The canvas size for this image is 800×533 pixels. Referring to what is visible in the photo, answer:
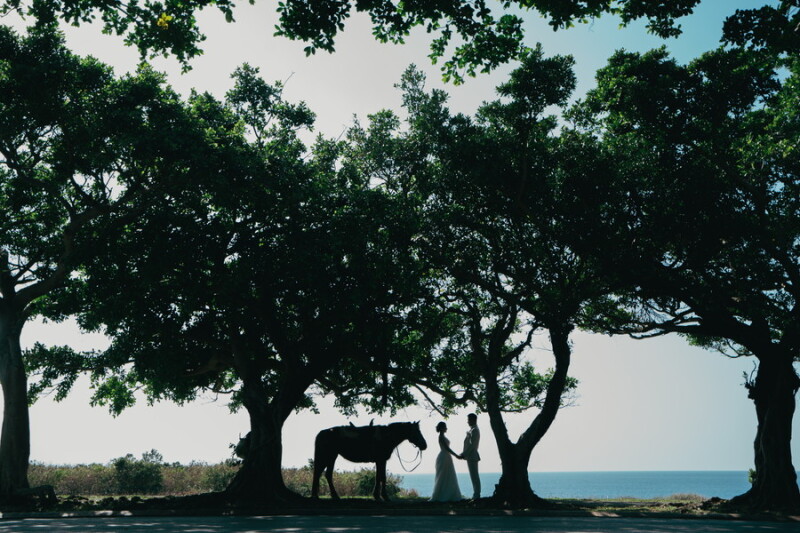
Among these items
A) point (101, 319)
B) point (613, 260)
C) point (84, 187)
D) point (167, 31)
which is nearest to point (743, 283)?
point (613, 260)

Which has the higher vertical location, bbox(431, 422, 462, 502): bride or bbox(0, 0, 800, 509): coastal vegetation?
bbox(0, 0, 800, 509): coastal vegetation

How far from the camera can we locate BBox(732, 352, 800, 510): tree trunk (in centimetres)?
2094

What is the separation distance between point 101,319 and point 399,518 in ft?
36.2

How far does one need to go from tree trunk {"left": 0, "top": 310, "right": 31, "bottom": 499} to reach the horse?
915cm

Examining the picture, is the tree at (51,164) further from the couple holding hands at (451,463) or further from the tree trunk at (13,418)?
the couple holding hands at (451,463)

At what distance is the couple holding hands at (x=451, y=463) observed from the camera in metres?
23.5

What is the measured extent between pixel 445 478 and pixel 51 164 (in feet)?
50.7

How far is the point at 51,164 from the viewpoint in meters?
21.8

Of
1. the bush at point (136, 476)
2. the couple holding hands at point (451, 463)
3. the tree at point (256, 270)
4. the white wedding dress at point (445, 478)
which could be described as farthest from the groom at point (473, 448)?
the bush at point (136, 476)

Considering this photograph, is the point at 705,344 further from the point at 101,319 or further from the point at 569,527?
the point at 101,319

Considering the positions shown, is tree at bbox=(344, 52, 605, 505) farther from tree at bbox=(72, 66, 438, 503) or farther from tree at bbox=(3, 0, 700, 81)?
tree at bbox=(3, 0, 700, 81)

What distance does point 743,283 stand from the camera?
21.4 metres

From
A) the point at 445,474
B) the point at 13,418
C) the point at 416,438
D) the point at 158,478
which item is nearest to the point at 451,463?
the point at 445,474

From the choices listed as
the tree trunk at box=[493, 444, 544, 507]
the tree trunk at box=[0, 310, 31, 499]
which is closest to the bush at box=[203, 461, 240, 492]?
the tree trunk at box=[0, 310, 31, 499]
